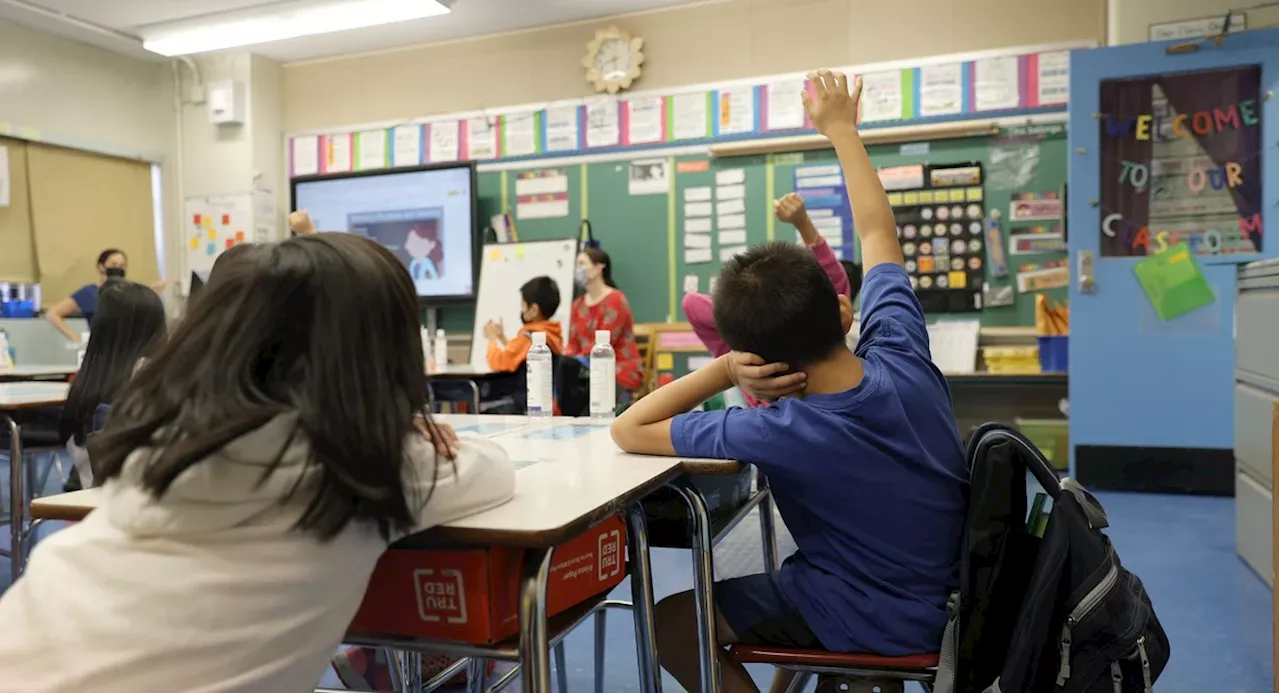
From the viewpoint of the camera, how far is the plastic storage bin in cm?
460

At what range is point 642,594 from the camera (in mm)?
1276

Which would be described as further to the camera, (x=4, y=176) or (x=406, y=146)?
(x=406, y=146)

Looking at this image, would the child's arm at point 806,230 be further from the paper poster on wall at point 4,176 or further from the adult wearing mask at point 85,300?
the paper poster on wall at point 4,176

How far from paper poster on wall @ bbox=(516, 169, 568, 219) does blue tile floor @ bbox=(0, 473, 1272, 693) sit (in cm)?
296

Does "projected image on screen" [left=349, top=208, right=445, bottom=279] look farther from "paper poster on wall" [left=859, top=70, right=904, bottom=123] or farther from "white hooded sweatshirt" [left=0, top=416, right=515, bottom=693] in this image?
"white hooded sweatshirt" [left=0, top=416, right=515, bottom=693]

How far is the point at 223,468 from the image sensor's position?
814 mm

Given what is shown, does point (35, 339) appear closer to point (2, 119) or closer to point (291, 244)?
point (2, 119)

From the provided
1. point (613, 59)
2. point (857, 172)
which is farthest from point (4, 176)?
point (857, 172)

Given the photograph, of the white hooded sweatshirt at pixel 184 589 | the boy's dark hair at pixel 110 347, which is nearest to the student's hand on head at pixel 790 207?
the white hooded sweatshirt at pixel 184 589

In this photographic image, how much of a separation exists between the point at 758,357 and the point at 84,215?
641 centimetres

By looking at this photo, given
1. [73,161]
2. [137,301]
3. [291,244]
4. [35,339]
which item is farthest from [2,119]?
[291,244]

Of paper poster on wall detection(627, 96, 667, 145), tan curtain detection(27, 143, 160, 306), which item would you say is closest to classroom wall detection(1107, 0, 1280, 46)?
paper poster on wall detection(627, 96, 667, 145)

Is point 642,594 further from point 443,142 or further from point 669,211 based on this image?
point 443,142

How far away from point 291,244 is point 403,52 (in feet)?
19.2
